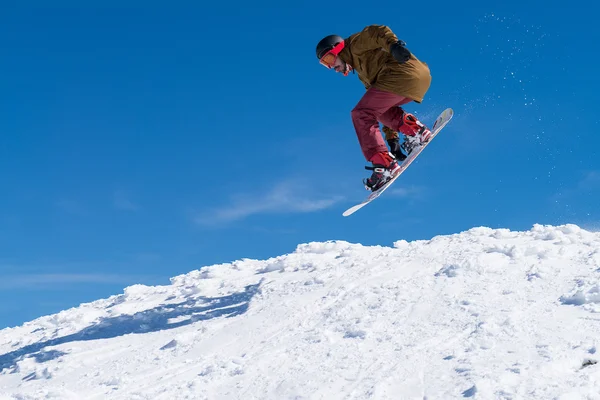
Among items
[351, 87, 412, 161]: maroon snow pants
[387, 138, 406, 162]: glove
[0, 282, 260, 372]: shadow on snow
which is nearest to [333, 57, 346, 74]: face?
[351, 87, 412, 161]: maroon snow pants

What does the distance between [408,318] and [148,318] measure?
211 inches

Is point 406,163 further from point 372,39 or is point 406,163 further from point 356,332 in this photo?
point 356,332

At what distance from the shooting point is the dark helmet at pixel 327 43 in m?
7.92

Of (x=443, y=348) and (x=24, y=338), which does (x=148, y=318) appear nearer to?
(x=24, y=338)

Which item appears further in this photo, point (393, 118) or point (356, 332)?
point (393, 118)

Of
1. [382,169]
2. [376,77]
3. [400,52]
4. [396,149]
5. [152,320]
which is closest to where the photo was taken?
[400,52]

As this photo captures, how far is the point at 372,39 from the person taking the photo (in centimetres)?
772

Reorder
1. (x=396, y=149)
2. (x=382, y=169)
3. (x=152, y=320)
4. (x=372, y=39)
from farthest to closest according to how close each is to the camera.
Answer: (x=152, y=320) < (x=396, y=149) < (x=382, y=169) < (x=372, y=39)

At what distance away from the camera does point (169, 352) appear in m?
9.00

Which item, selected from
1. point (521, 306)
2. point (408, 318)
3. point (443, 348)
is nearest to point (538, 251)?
point (521, 306)

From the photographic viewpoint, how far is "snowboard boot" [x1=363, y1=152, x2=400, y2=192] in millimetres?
8438

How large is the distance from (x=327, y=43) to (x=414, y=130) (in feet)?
6.37

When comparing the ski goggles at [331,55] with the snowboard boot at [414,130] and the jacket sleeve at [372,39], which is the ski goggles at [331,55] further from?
the snowboard boot at [414,130]

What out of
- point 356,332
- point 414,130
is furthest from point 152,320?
point 414,130
